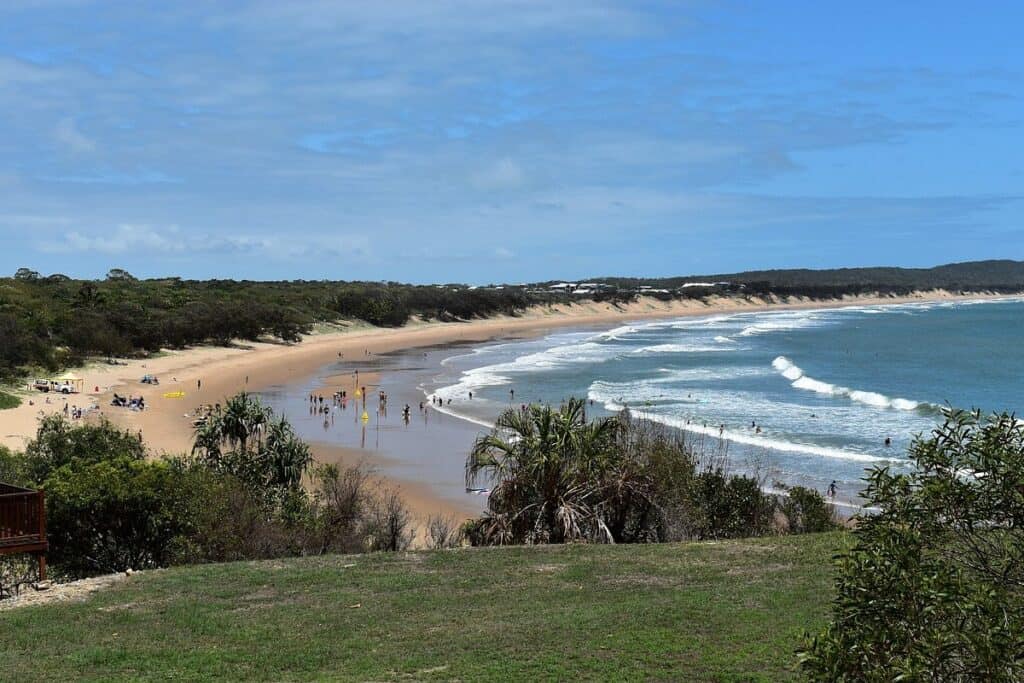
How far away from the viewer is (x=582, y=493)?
1780 centimetres

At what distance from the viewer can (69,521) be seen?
52.0 ft

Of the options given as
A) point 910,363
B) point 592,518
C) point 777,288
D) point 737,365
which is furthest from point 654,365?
point 777,288

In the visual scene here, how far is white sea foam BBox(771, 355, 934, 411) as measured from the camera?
4828 centimetres

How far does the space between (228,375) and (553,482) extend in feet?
147

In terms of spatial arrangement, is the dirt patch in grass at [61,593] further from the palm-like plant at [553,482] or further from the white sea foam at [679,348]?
the white sea foam at [679,348]

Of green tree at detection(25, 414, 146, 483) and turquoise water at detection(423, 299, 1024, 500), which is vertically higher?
green tree at detection(25, 414, 146, 483)

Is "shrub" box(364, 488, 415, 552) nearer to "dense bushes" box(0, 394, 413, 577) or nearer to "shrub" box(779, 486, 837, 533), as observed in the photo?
"dense bushes" box(0, 394, 413, 577)

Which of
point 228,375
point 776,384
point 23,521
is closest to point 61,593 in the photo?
point 23,521

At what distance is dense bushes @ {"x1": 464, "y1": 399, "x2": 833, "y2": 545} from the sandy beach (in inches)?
347

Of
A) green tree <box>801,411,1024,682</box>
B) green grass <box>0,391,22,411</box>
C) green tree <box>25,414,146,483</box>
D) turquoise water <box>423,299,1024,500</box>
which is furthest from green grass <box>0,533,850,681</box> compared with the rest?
green grass <box>0,391,22,411</box>

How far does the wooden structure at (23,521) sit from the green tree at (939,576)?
12193mm

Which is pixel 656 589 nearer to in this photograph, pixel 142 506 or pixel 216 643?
pixel 216 643

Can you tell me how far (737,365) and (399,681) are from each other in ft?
200

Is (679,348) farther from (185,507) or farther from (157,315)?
(185,507)
